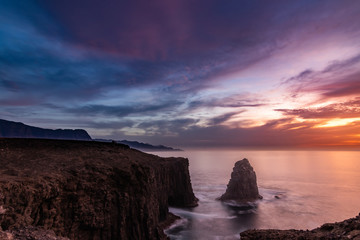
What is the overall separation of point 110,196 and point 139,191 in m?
5.84

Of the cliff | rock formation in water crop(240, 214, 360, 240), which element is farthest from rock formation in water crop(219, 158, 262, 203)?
rock formation in water crop(240, 214, 360, 240)

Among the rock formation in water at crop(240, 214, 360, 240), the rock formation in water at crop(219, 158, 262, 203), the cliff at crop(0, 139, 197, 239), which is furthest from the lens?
the rock formation in water at crop(219, 158, 262, 203)

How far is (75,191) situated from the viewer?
2741cm

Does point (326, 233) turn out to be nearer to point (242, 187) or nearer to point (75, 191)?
point (75, 191)

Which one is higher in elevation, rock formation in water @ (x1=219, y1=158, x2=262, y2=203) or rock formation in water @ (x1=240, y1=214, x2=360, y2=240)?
rock formation in water @ (x1=240, y1=214, x2=360, y2=240)

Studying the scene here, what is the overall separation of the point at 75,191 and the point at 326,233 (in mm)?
25872

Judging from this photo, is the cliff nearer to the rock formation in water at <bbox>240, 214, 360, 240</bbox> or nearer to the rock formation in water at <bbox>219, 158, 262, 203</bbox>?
the rock formation in water at <bbox>240, 214, 360, 240</bbox>

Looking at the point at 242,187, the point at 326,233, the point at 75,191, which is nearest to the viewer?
the point at 326,233

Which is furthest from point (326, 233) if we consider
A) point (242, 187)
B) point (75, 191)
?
point (242, 187)

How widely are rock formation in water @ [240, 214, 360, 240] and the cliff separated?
19042 millimetres

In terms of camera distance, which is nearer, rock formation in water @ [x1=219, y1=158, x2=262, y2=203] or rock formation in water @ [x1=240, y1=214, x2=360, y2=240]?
rock formation in water @ [x1=240, y1=214, x2=360, y2=240]

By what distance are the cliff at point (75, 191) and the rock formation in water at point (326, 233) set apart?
19042 mm

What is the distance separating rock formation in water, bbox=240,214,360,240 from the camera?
11787 mm

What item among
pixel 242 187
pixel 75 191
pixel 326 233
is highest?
pixel 326 233
